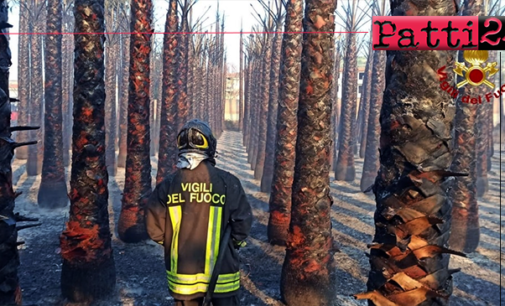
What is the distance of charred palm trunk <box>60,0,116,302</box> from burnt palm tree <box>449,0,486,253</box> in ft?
19.6

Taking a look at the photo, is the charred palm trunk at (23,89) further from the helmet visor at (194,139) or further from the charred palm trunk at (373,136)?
the helmet visor at (194,139)

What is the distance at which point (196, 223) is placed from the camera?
3.30 metres

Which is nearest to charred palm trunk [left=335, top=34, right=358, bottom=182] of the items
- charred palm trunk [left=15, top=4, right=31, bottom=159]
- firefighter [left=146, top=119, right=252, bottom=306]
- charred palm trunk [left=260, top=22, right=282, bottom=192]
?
charred palm trunk [left=260, top=22, right=282, bottom=192]

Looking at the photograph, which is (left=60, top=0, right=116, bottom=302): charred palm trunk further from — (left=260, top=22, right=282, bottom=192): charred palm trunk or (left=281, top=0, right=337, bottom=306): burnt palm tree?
(left=260, top=22, right=282, bottom=192): charred palm trunk

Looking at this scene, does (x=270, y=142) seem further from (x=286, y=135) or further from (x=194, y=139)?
(x=194, y=139)

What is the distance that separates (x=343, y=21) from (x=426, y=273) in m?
18.1

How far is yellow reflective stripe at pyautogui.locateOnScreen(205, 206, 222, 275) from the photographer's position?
10.8 feet

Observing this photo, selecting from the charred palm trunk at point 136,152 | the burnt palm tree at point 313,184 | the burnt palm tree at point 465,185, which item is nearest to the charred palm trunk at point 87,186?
the charred palm trunk at point 136,152

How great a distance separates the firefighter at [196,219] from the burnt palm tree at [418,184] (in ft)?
4.56

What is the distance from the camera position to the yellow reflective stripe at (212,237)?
3301 mm

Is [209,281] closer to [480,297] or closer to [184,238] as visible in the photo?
[184,238]

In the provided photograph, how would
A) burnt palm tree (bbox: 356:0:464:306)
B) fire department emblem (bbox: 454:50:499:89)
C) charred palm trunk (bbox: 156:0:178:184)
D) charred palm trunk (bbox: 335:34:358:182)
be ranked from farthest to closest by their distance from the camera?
charred palm trunk (bbox: 335:34:358:182) < charred palm trunk (bbox: 156:0:178:184) < fire department emblem (bbox: 454:50:499:89) < burnt palm tree (bbox: 356:0:464:306)

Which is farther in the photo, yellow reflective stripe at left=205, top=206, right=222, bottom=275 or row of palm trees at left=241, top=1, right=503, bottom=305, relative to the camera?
yellow reflective stripe at left=205, top=206, right=222, bottom=275

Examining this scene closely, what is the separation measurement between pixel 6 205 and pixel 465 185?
7.30 m
